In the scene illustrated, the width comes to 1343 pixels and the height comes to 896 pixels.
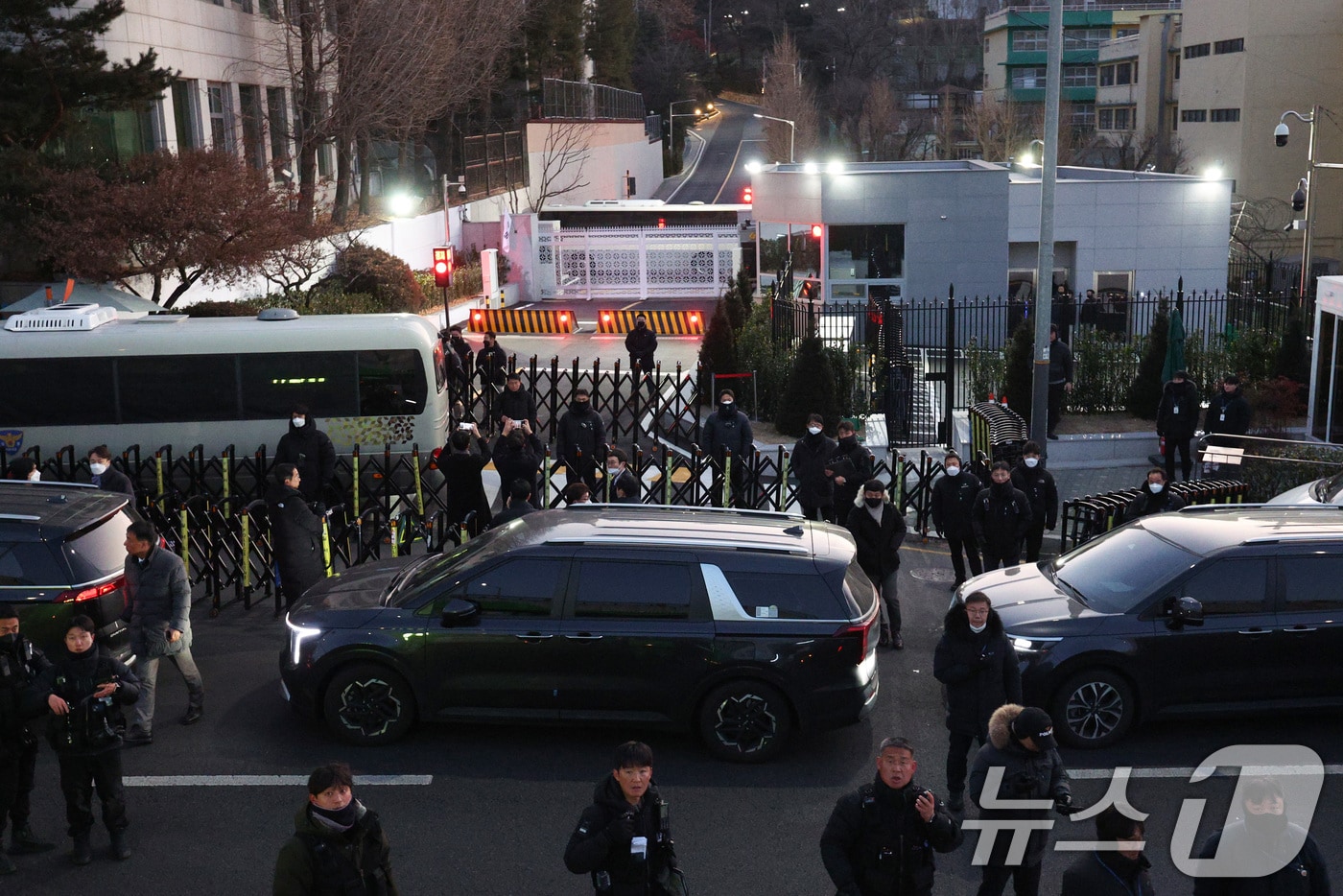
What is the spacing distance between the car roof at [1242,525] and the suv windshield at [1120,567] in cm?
11

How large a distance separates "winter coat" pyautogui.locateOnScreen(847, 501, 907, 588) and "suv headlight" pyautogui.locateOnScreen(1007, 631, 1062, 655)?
6.34ft

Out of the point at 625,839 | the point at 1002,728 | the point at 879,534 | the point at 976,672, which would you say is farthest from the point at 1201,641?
the point at 625,839

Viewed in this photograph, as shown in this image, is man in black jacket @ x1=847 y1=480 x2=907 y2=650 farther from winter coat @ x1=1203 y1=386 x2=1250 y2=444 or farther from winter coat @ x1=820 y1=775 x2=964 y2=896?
winter coat @ x1=1203 y1=386 x2=1250 y2=444

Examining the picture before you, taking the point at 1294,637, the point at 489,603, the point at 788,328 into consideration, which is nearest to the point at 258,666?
the point at 489,603

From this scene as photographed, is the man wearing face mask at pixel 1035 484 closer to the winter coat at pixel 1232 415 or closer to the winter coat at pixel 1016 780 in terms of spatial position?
the winter coat at pixel 1232 415

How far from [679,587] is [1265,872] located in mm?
4374

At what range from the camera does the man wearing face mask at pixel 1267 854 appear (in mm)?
5086

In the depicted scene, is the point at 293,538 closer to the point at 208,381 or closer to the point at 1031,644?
the point at 208,381

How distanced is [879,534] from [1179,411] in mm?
7431

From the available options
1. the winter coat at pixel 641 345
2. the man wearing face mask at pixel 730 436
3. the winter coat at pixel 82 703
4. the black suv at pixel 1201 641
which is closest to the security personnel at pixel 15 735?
the winter coat at pixel 82 703

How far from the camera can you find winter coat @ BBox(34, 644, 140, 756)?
7.22 m

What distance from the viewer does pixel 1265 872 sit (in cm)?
511

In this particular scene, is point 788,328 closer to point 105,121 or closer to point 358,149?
point 105,121

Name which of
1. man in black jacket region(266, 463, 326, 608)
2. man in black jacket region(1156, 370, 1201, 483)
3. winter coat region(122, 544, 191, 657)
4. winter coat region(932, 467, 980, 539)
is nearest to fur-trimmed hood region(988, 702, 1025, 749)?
winter coat region(122, 544, 191, 657)
